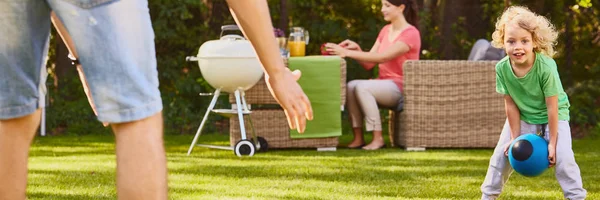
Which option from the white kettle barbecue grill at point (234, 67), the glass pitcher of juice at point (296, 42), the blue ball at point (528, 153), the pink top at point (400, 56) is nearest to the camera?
the blue ball at point (528, 153)

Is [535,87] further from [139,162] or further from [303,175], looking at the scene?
[139,162]

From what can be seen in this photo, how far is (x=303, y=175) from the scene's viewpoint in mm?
4574

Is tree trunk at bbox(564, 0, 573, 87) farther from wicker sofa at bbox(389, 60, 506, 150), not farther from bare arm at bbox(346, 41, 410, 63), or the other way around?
bare arm at bbox(346, 41, 410, 63)

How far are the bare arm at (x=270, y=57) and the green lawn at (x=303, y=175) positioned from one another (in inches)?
81.9

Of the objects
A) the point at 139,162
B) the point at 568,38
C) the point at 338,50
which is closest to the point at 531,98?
the point at 139,162

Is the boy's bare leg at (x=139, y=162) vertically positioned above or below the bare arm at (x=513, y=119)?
above

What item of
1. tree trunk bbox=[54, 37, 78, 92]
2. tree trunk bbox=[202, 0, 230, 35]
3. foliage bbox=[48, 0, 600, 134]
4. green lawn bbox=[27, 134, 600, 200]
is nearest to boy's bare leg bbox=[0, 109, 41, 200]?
green lawn bbox=[27, 134, 600, 200]

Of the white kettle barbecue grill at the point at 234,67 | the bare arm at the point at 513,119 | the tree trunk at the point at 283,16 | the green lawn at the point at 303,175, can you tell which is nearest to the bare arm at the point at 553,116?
the bare arm at the point at 513,119

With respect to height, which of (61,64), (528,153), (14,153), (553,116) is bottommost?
(61,64)

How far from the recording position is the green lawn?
390 cm

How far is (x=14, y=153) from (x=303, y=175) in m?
2.67

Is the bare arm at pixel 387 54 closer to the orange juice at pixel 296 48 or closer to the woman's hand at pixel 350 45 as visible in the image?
the woman's hand at pixel 350 45

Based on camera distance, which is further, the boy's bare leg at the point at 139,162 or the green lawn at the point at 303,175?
the green lawn at the point at 303,175

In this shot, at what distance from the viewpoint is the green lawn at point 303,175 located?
3898 mm
